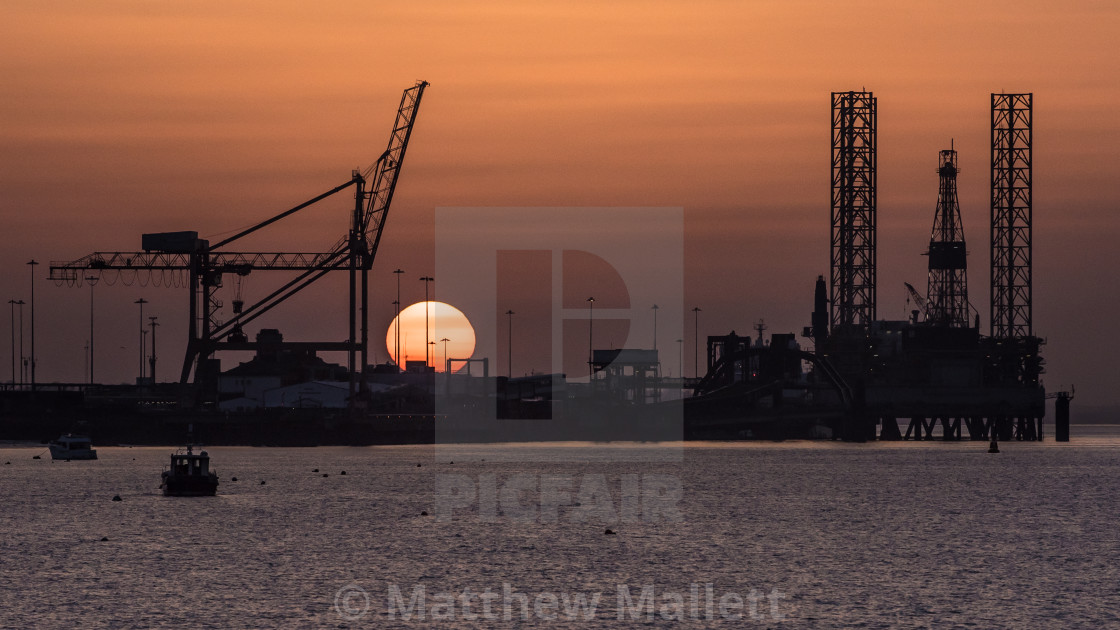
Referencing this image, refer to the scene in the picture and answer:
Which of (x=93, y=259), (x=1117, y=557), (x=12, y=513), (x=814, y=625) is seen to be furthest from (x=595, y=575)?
(x=93, y=259)

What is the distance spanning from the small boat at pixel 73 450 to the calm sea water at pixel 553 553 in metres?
28.4

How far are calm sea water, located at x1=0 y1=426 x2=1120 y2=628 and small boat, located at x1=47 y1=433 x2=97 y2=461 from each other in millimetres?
28373

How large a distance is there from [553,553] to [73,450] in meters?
107

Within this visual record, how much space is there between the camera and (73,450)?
162 m

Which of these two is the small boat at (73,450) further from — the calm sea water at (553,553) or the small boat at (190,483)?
the small boat at (190,483)

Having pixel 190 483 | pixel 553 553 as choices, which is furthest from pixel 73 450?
pixel 553 553

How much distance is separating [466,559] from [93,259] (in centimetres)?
13157

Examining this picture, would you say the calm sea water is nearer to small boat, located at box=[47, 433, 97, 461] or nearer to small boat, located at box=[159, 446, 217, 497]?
small boat, located at box=[159, 446, 217, 497]

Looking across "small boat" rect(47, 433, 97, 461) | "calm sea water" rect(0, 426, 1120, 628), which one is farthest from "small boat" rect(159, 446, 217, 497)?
"small boat" rect(47, 433, 97, 461)

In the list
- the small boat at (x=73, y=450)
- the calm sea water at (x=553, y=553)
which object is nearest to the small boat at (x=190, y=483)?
the calm sea water at (x=553, y=553)

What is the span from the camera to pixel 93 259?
Result: 608 ft

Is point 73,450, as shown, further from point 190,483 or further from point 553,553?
point 553,553

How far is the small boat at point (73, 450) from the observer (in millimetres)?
159875

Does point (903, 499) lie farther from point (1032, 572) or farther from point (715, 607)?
point (715, 607)
